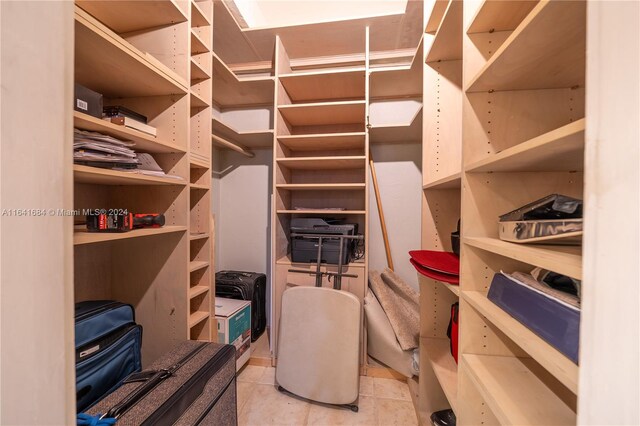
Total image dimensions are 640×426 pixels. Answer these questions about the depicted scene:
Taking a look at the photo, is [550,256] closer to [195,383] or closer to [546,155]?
[546,155]

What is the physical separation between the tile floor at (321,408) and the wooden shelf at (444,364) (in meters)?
0.51

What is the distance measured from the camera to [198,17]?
4.60 ft

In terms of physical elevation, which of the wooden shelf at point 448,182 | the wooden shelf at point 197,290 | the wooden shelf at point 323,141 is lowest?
the wooden shelf at point 197,290

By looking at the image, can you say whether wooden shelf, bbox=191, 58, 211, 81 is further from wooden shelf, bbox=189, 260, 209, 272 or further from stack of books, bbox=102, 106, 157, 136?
wooden shelf, bbox=189, 260, 209, 272

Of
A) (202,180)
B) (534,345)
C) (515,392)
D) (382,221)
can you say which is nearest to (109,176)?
(202,180)

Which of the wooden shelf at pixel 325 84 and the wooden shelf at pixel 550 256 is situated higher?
the wooden shelf at pixel 325 84

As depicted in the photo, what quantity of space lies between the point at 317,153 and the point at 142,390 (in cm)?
188

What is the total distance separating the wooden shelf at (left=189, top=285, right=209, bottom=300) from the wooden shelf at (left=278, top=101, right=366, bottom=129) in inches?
52.6

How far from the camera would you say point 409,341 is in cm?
155

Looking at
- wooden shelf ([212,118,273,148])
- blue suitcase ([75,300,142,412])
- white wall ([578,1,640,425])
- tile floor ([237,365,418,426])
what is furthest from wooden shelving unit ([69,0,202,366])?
white wall ([578,1,640,425])

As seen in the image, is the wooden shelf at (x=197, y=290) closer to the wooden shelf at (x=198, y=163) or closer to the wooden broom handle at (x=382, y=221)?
the wooden shelf at (x=198, y=163)

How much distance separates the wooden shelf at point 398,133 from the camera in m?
1.78

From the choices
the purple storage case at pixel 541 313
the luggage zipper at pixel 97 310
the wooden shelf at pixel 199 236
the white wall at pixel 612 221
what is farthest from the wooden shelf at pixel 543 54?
the luggage zipper at pixel 97 310

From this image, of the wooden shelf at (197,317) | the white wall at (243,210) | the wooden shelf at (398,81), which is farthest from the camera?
the white wall at (243,210)
